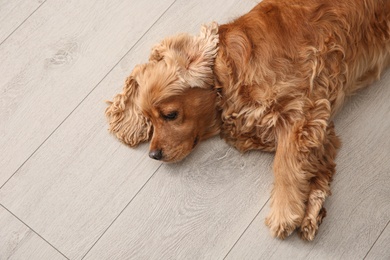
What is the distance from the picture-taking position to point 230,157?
2.53 m

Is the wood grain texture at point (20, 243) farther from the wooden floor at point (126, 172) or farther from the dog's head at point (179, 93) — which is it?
the dog's head at point (179, 93)

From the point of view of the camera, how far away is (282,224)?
91.4 inches

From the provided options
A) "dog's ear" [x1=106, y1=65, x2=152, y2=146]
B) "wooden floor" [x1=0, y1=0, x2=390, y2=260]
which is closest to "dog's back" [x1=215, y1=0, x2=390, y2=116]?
"wooden floor" [x1=0, y1=0, x2=390, y2=260]

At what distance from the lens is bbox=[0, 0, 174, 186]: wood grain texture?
2650mm

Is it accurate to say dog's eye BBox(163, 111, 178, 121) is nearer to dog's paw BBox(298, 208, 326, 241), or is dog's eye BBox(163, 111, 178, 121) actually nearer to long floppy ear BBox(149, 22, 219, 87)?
long floppy ear BBox(149, 22, 219, 87)

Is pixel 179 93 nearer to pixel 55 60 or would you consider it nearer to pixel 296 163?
pixel 296 163

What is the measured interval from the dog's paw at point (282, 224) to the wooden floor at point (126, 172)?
0.05 meters

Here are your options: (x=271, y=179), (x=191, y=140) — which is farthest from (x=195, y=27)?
(x=271, y=179)

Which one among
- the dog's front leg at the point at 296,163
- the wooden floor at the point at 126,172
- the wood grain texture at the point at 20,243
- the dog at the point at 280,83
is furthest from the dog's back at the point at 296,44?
the wood grain texture at the point at 20,243

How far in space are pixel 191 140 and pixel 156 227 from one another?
432 mm

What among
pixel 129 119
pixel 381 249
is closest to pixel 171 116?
pixel 129 119

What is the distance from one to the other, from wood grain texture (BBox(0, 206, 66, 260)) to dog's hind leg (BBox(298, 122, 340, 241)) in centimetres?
112

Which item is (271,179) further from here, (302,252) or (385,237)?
(385,237)

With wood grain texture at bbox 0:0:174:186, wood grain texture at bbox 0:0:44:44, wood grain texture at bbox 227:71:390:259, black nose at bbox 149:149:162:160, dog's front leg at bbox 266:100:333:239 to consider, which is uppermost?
wood grain texture at bbox 0:0:44:44
